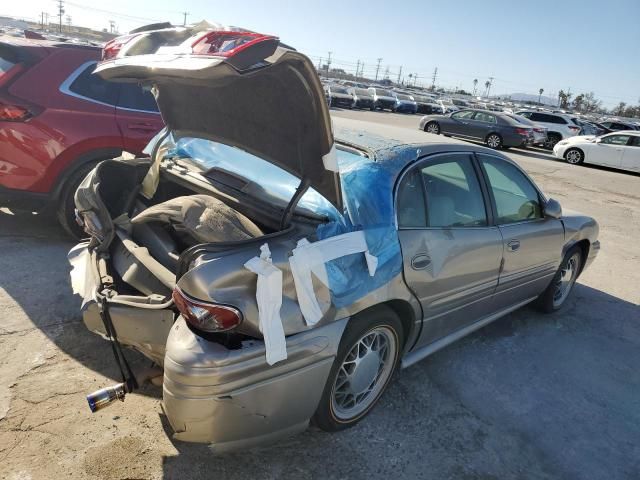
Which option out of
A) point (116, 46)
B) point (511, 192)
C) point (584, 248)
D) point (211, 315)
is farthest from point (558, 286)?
point (116, 46)

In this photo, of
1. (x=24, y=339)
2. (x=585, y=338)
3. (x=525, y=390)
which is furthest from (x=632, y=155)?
(x=24, y=339)

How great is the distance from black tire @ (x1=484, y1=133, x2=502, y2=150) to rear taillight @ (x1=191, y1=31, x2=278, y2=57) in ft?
62.0

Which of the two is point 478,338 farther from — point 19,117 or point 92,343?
point 19,117

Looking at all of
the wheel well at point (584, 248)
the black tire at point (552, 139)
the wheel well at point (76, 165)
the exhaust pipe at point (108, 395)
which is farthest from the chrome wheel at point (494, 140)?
the exhaust pipe at point (108, 395)

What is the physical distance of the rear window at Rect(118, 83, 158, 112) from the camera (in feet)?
16.0

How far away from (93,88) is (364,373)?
3.78 m

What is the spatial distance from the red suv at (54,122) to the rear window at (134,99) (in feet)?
0.04

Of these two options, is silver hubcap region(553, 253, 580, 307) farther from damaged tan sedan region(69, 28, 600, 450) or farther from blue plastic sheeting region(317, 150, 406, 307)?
blue plastic sheeting region(317, 150, 406, 307)

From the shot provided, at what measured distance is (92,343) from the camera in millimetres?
3293

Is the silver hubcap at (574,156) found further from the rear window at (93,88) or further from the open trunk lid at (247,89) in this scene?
the open trunk lid at (247,89)

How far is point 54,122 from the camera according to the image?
436 cm

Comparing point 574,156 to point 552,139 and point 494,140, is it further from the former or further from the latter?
point 552,139

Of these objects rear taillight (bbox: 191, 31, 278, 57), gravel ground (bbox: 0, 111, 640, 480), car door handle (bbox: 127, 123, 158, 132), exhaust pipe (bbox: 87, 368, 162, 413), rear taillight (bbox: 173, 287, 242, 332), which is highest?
rear taillight (bbox: 191, 31, 278, 57)

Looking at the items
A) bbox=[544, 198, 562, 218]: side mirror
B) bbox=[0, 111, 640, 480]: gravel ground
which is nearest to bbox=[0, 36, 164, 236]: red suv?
bbox=[0, 111, 640, 480]: gravel ground
